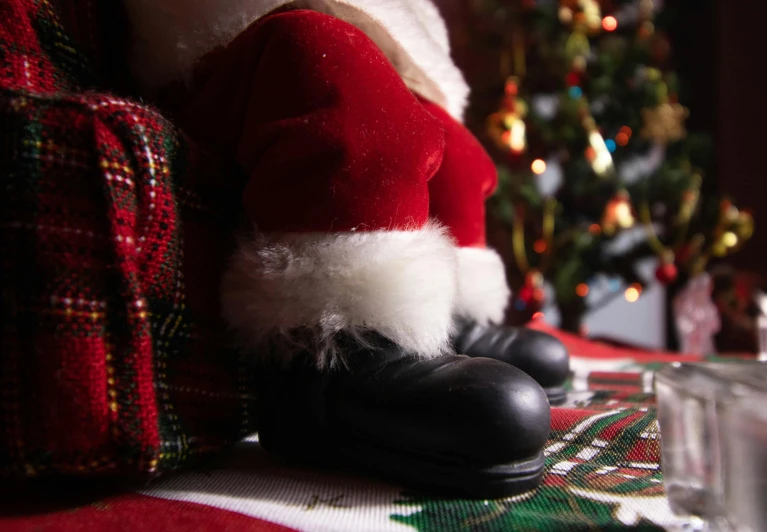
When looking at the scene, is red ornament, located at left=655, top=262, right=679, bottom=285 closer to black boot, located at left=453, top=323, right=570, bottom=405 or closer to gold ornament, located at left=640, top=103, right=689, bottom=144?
gold ornament, located at left=640, top=103, right=689, bottom=144

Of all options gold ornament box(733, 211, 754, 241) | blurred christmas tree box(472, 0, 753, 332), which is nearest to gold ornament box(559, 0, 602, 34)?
blurred christmas tree box(472, 0, 753, 332)

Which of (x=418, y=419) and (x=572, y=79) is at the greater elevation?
(x=572, y=79)

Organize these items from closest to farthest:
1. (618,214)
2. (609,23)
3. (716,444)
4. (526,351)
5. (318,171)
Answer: (716,444) → (318,171) → (526,351) → (618,214) → (609,23)

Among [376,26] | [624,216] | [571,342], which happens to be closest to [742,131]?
[624,216]

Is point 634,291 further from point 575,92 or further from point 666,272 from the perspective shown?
point 575,92

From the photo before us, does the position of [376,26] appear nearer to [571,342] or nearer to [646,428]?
[646,428]

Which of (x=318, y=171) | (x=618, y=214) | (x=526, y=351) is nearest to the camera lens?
(x=318, y=171)

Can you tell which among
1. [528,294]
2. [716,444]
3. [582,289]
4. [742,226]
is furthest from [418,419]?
[742,226]

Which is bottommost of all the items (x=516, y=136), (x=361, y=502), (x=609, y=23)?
(x=361, y=502)
